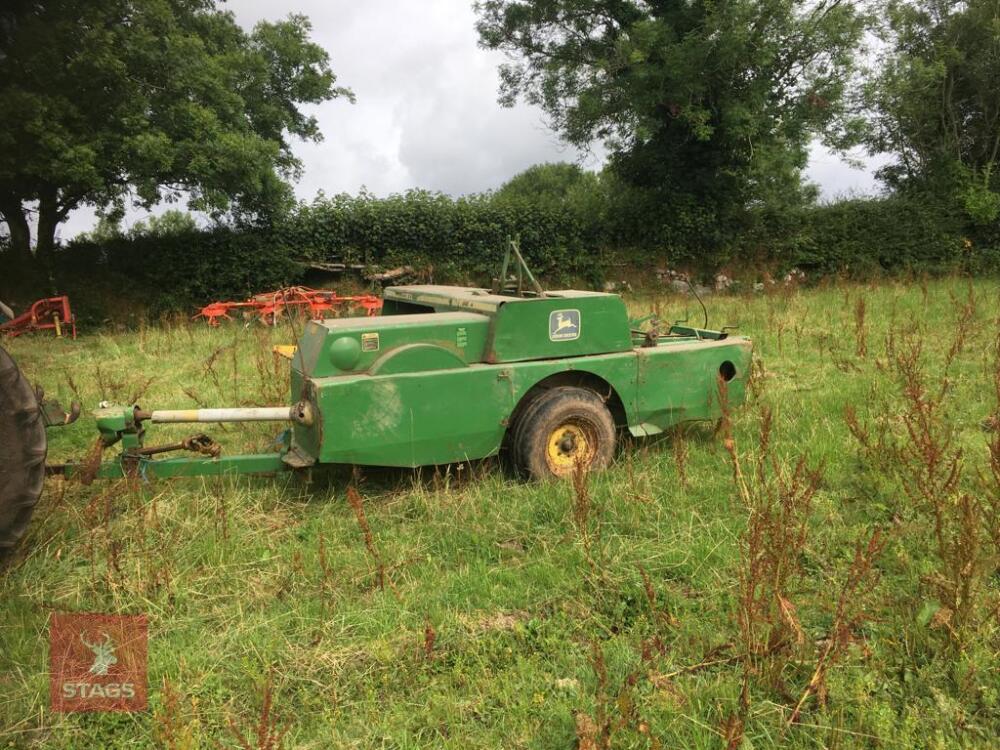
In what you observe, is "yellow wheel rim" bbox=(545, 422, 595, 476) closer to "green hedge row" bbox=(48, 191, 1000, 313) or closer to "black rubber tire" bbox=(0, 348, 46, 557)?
"black rubber tire" bbox=(0, 348, 46, 557)

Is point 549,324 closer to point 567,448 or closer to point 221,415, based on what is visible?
point 567,448

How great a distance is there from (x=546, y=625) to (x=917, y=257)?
18.5m

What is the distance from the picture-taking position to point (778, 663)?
2582 mm

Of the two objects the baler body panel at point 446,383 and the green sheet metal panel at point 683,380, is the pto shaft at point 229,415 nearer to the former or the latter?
the baler body panel at point 446,383

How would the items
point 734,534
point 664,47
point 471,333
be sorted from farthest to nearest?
point 664,47 → point 471,333 → point 734,534

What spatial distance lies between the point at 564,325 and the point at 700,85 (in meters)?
12.7

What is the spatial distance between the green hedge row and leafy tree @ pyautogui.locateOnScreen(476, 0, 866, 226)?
3.26 ft

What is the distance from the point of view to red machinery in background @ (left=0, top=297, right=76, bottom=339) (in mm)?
11438

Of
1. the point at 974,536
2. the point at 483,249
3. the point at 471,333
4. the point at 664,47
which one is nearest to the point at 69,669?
the point at 471,333

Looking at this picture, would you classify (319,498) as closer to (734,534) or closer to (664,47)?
(734,534)

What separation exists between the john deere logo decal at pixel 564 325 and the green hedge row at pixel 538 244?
11175 millimetres

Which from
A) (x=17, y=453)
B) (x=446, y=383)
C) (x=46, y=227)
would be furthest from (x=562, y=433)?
(x=46, y=227)

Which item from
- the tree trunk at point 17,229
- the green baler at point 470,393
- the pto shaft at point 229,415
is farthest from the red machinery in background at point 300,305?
the pto shaft at point 229,415

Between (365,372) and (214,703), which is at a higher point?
(365,372)
